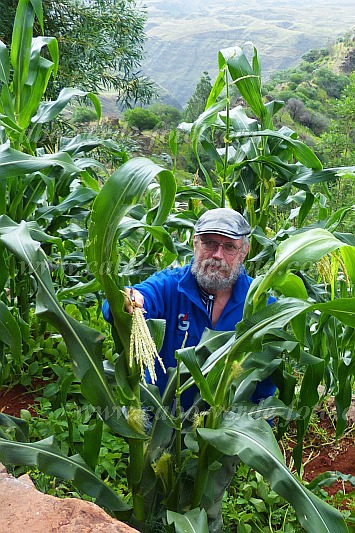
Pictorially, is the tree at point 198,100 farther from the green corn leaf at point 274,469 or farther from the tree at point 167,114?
the green corn leaf at point 274,469

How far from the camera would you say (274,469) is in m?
1.13

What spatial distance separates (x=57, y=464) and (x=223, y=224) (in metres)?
0.81

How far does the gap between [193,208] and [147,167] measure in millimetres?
1241

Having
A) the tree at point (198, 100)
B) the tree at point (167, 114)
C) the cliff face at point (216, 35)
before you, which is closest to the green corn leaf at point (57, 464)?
the tree at point (198, 100)

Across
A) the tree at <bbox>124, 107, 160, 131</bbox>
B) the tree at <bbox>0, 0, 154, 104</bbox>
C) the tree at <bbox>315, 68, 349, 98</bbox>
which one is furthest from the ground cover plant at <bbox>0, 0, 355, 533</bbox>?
the tree at <bbox>315, 68, 349, 98</bbox>

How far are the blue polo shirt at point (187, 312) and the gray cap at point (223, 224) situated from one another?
139mm

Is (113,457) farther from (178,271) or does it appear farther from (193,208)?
(193,208)

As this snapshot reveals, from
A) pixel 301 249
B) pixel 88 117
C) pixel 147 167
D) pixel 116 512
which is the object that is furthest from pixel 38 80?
pixel 88 117

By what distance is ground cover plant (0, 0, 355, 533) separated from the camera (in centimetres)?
108

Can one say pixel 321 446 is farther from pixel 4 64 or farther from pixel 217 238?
pixel 4 64

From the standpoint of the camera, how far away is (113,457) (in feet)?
5.98

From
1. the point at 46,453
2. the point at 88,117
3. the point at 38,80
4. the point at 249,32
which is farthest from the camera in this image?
the point at 249,32

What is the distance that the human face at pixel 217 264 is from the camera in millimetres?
1639

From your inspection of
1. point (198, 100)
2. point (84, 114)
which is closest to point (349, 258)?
point (84, 114)
